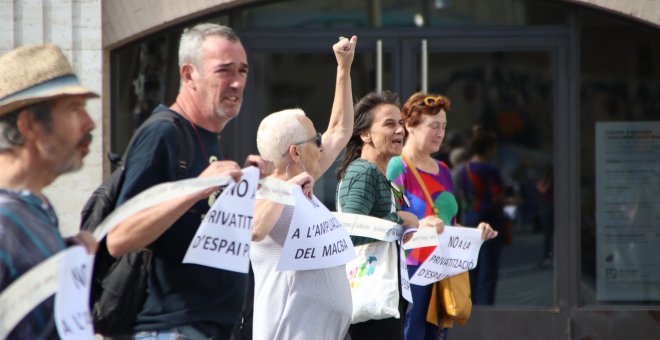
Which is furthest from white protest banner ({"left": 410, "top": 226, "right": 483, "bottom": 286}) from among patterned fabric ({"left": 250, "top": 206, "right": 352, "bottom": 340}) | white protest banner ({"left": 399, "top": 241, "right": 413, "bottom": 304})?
patterned fabric ({"left": 250, "top": 206, "right": 352, "bottom": 340})

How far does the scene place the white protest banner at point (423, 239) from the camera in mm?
5996

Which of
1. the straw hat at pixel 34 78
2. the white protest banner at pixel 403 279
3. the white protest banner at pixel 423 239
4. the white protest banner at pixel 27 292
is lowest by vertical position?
the white protest banner at pixel 403 279

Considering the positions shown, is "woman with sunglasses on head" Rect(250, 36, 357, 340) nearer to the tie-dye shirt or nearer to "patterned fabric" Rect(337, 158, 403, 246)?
"patterned fabric" Rect(337, 158, 403, 246)

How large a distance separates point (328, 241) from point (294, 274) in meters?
0.21

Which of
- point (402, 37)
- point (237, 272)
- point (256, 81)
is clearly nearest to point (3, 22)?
point (256, 81)

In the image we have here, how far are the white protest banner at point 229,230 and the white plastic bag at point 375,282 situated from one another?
5.95 ft

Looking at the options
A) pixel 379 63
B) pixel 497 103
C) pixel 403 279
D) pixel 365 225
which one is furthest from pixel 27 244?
pixel 497 103

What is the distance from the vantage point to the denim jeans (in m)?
3.39

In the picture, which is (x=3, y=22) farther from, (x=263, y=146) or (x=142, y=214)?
(x=142, y=214)

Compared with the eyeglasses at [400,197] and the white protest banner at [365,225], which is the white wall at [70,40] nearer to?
the eyeglasses at [400,197]

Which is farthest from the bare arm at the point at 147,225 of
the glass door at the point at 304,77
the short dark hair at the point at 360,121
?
the glass door at the point at 304,77

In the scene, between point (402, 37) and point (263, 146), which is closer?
point (263, 146)

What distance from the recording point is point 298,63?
29.8 ft

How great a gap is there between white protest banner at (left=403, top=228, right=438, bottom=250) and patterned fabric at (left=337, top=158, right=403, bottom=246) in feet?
1.30
